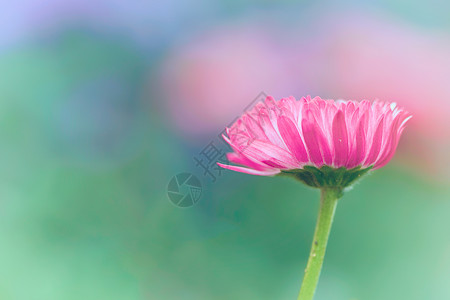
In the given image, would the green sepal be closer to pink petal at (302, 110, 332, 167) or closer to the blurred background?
pink petal at (302, 110, 332, 167)

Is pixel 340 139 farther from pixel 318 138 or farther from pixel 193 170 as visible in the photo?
pixel 193 170

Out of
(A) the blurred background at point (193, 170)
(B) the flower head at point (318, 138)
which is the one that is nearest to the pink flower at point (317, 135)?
(B) the flower head at point (318, 138)

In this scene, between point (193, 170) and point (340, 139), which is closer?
point (340, 139)

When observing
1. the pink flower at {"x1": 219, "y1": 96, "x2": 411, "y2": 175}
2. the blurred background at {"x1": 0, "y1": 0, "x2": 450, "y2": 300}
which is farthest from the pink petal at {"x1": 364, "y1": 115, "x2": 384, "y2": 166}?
the blurred background at {"x1": 0, "y1": 0, "x2": 450, "y2": 300}

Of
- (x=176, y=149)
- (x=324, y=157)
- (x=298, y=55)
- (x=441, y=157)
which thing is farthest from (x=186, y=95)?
(x=324, y=157)

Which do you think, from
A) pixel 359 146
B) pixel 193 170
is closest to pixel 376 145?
pixel 359 146

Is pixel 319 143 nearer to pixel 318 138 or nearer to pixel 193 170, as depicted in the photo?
pixel 318 138

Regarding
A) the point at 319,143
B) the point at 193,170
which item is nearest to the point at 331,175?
the point at 319,143

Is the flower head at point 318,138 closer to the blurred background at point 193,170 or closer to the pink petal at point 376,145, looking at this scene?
the pink petal at point 376,145
